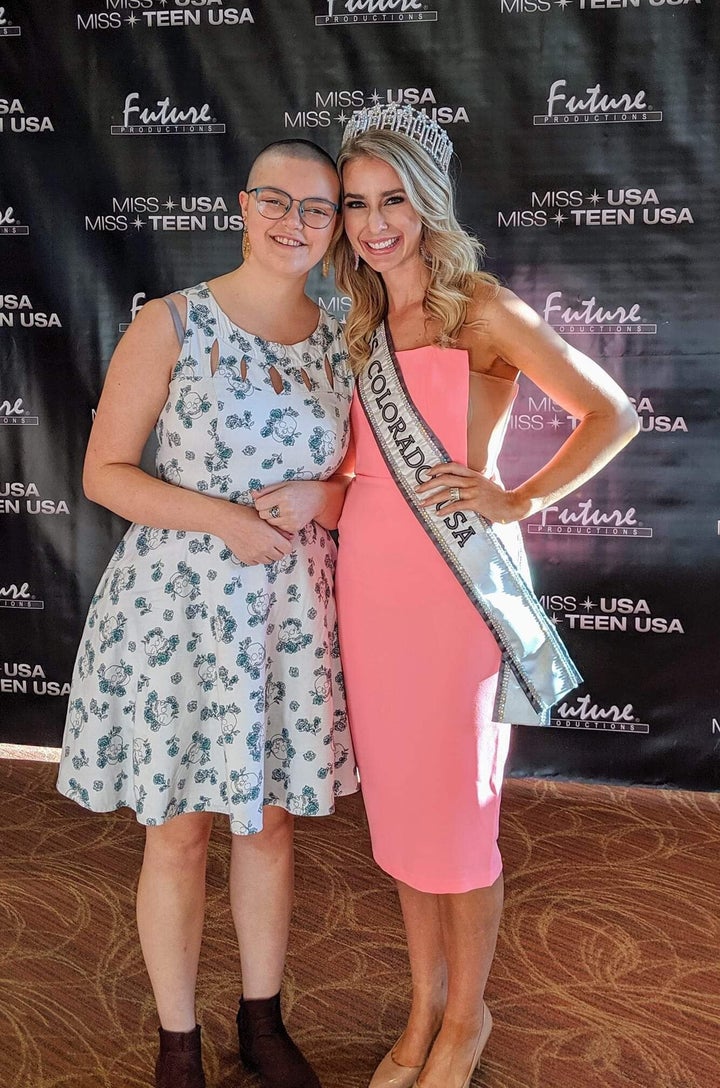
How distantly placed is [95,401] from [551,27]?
72.8 inches

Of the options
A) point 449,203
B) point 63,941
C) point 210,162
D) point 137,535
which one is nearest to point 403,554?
point 137,535

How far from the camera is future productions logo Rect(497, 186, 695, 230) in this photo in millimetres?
3084

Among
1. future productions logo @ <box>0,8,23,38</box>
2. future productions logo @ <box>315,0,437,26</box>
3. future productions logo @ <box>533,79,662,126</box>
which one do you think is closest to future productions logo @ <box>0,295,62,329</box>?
future productions logo @ <box>0,8,23,38</box>

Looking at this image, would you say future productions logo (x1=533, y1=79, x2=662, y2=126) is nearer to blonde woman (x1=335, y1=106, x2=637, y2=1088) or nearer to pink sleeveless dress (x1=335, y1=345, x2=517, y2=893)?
blonde woman (x1=335, y1=106, x2=637, y2=1088)

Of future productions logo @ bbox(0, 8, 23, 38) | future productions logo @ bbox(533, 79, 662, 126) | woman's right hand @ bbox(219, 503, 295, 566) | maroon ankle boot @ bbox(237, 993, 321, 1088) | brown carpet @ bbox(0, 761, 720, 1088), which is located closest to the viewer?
woman's right hand @ bbox(219, 503, 295, 566)

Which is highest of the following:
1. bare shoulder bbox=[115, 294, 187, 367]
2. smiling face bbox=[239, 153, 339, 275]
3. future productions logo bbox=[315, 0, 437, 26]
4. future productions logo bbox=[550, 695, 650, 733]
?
future productions logo bbox=[315, 0, 437, 26]

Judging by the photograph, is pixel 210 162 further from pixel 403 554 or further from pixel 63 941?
pixel 63 941

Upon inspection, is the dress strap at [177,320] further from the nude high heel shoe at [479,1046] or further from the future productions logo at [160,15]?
the future productions logo at [160,15]

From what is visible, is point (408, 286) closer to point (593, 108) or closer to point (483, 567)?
point (483, 567)

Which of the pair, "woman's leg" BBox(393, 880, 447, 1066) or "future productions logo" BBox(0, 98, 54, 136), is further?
"future productions logo" BBox(0, 98, 54, 136)

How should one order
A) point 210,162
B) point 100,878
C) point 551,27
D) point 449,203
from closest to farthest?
point 449,203 < point 100,878 < point 551,27 < point 210,162

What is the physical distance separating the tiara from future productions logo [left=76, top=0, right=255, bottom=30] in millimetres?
1665

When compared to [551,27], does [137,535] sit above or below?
below

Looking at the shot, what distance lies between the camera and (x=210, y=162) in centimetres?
330
